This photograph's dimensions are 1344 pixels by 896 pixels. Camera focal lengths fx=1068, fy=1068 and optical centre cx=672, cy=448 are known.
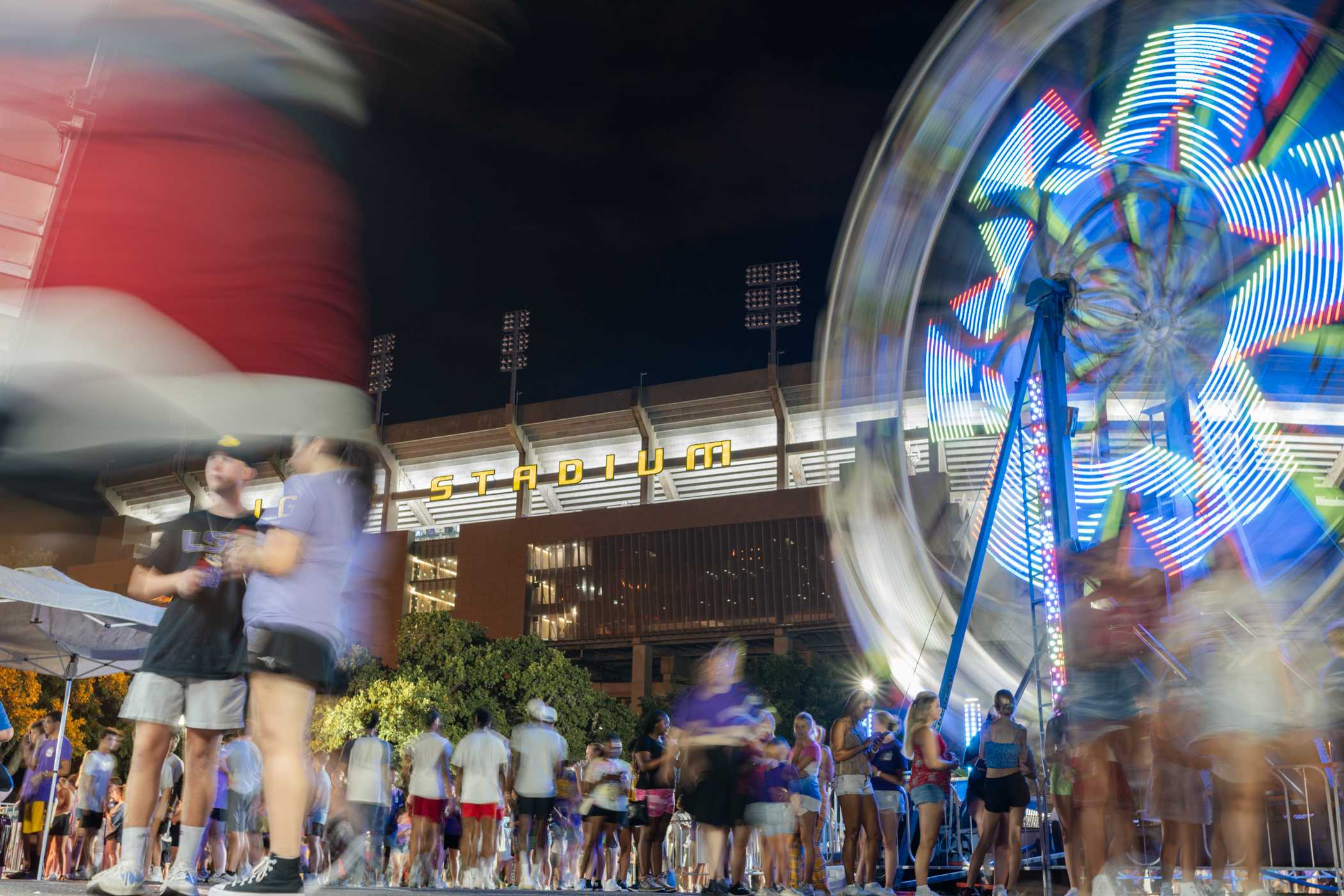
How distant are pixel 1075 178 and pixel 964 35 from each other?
7.27 ft

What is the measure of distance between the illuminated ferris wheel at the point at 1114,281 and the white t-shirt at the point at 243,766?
22.9ft

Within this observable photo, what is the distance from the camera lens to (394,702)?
1308 inches

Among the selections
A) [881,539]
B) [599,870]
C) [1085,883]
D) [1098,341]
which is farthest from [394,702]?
[1085,883]

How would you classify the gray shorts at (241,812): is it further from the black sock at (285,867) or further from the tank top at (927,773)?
the black sock at (285,867)

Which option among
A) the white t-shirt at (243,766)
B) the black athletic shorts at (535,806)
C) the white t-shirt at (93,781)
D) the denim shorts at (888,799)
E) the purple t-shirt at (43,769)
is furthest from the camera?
the white t-shirt at (93,781)

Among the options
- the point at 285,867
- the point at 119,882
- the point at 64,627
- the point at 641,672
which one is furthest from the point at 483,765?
the point at 641,672

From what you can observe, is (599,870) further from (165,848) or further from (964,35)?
(964,35)

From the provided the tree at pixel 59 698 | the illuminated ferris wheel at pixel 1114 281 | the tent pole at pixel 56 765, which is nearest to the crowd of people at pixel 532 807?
the tent pole at pixel 56 765

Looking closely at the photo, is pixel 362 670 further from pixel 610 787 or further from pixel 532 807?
pixel 610 787

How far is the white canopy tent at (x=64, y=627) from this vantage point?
973 centimetres

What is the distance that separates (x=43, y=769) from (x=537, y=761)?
18.9 ft

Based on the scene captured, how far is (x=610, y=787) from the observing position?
1020cm

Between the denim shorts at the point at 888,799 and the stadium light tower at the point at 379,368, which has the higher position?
the stadium light tower at the point at 379,368

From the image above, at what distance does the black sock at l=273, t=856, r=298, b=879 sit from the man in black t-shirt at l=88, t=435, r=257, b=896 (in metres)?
0.48
